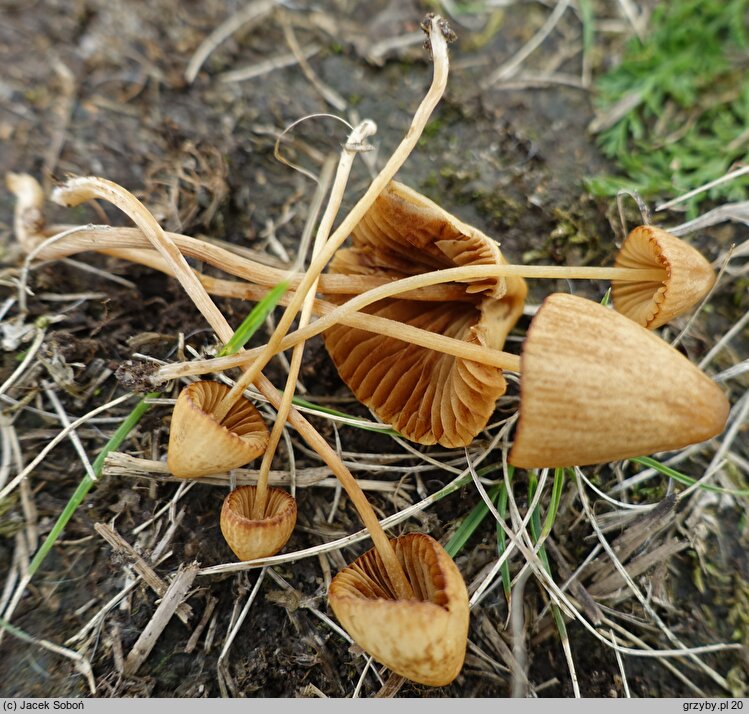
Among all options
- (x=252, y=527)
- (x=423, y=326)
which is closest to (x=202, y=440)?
(x=252, y=527)

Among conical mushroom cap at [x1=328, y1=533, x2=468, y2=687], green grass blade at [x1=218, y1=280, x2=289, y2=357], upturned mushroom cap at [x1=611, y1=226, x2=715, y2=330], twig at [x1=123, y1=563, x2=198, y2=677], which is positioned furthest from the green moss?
twig at [x1=123, y1=563, x2=198, y2=677]

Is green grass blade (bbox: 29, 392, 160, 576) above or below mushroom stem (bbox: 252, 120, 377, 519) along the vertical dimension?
below

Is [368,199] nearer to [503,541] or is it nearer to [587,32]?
[503,541]

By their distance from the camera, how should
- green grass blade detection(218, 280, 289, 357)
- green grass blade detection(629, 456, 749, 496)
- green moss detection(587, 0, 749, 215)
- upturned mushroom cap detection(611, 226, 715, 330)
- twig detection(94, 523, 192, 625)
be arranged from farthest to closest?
1. green moss detection(587, 0, 749, 215)
2. green grass blade detection(629, 456, 749, 496)
3. twig detection(94, 523, 192, 625)
4. upturned mushroom cap detection(611, 226, 715, 330)
5. green grass blade detection(218, 280, 289, 357)

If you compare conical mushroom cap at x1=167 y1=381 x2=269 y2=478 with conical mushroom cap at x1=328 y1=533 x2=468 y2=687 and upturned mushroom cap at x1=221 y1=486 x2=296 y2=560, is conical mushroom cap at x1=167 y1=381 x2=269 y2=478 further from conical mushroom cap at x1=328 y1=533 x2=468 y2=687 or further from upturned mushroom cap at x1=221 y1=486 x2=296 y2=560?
A: conical mushroom cap at x1=328 y1=533 x2=468 y2=687
